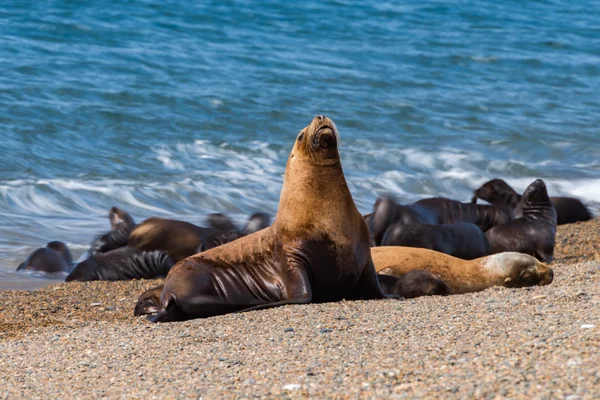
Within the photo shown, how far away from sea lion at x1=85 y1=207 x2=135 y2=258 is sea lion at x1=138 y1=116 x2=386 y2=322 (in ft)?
11.2

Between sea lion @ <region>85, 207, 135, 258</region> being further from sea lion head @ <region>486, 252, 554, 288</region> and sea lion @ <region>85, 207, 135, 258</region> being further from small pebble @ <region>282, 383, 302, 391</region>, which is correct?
small pebble @ <region>282, 383, 302, 391</region>

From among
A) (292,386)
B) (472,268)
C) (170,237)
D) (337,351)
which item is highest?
(292,386)

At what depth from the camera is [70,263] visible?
9508 mm

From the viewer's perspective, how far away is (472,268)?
736cm

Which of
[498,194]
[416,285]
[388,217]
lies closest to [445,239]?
[388,217]

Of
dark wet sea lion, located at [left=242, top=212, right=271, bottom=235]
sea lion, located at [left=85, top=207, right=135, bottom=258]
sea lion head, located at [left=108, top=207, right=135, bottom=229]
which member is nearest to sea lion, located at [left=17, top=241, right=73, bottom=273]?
sea lion, located at [left=85, top=207, right=135, bottom=258]

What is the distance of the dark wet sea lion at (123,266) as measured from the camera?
9.05 m

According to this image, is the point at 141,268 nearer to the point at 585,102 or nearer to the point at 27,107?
the point at 27,107

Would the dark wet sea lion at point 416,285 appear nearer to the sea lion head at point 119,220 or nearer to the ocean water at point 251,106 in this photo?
the ocean water at point 251,106

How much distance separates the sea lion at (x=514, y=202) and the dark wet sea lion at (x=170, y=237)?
3.36 metres

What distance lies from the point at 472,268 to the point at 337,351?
2.98 metres

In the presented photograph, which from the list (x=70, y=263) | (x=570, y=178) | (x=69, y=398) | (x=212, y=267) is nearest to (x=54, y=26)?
(x=570, y=178)

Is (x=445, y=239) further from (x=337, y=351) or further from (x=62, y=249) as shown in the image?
(x=337, y=351)

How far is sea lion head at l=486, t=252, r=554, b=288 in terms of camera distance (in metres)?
7.04
